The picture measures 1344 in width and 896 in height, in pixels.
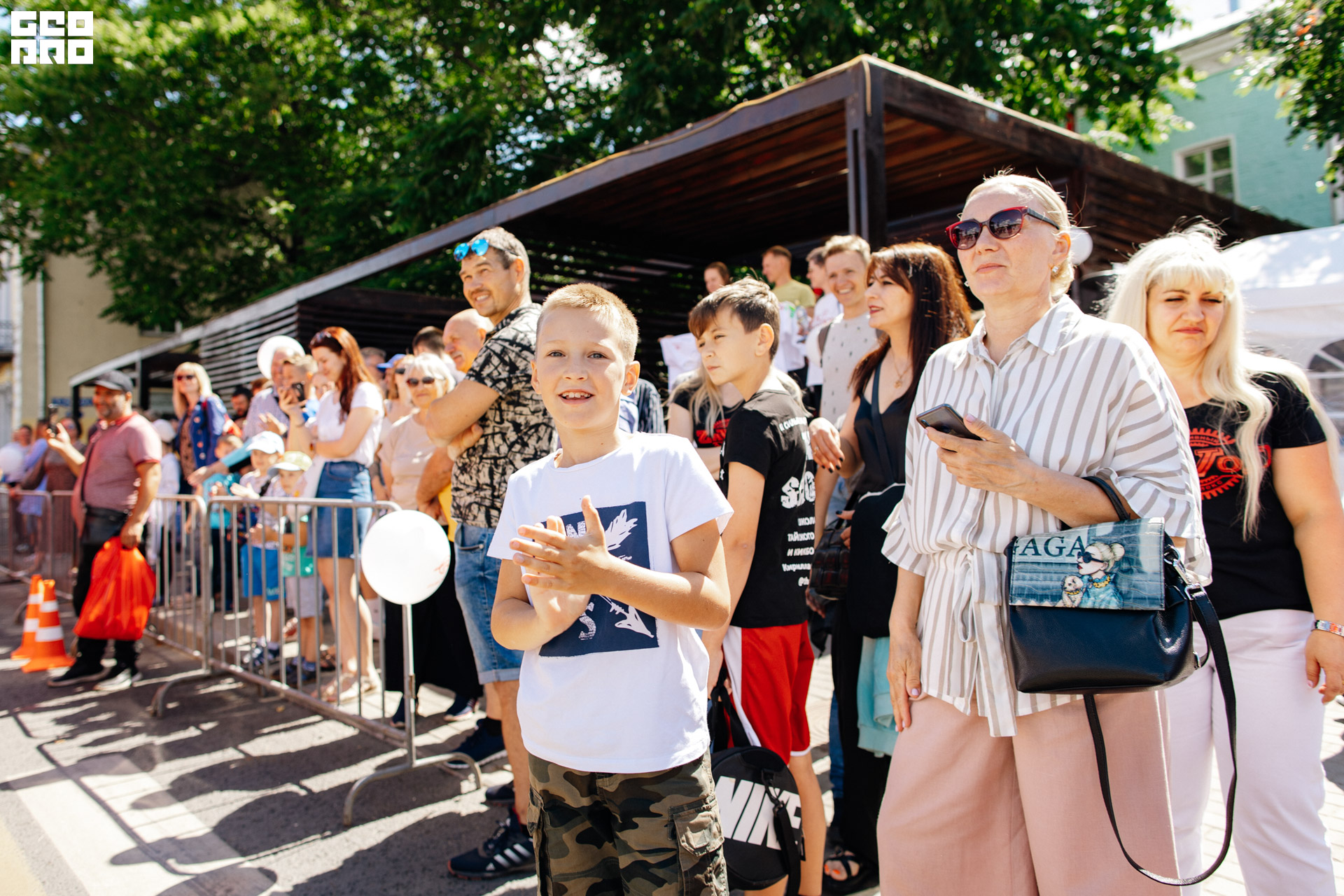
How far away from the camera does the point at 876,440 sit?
115 inches

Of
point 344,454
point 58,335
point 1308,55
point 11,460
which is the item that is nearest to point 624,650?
point 344,454

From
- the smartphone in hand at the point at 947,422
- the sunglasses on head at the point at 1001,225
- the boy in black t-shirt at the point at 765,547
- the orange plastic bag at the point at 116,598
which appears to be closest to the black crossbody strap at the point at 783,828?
the boy in black t-shirt at the point at 765,547

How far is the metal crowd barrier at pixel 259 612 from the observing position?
13.7 feet

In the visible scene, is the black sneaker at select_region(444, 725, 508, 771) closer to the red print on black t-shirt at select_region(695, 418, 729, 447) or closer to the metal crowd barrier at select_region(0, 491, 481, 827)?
the metal crowd barrier at select_region(0, 491, 481, 827)

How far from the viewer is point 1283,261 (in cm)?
639

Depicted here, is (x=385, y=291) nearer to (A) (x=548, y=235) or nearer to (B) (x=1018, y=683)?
(A) (x=548, y=235)

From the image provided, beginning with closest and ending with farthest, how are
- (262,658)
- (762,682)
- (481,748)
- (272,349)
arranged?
(762,682) → (481,748) → (262,658) → (272,349)

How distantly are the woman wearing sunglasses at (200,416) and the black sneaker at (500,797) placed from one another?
506 cm

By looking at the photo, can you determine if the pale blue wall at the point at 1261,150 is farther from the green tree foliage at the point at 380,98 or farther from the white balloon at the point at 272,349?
the white balloon at the point at 272,349

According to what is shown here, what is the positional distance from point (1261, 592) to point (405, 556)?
296cm

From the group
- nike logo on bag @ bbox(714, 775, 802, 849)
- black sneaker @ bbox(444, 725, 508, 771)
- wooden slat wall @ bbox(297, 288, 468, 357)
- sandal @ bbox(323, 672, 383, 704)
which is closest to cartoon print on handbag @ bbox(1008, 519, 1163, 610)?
nike logo on bag @ bbox(714, 775, 802, 849)

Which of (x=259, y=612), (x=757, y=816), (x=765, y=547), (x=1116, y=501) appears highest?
(x=1116, y=501)

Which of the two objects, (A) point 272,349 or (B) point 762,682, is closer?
(B) point 762,682

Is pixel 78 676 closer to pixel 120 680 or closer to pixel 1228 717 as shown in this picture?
pixel 120 680
